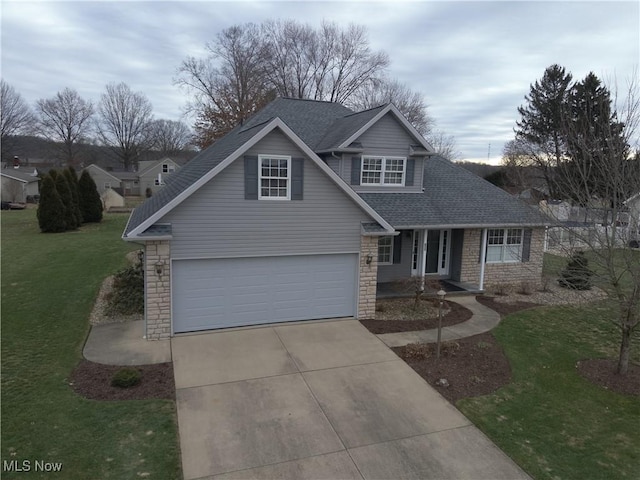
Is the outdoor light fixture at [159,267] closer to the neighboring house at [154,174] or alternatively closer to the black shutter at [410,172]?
the black shutter at [410,172]

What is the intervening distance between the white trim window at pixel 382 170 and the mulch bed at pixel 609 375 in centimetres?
885

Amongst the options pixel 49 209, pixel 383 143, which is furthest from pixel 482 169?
pixel 49 209

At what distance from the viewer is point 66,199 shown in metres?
30.4

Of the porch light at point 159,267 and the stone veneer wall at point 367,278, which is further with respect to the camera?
the stone veneer wall at point 367,278

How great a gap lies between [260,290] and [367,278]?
320cm

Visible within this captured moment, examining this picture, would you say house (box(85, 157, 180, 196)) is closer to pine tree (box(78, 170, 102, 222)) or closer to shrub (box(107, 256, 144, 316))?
pine tree (box(78, 170, 102, 222))

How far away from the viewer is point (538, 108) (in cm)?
4103

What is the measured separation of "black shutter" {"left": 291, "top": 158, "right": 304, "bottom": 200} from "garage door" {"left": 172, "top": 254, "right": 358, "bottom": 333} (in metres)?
1.80

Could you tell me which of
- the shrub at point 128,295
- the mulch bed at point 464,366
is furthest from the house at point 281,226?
the mulch bed at point 464,366

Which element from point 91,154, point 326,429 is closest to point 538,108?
point 326,429

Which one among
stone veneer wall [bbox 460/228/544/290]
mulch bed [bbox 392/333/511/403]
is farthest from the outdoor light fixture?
stone veneer wall [bbox 460/228/544/290]

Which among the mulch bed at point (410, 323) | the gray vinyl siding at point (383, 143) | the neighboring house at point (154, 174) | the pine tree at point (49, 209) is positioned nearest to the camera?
the mulch bed at point (410, 323)

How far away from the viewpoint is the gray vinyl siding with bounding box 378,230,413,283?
16.7m

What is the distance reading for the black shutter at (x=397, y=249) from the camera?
1666cm
